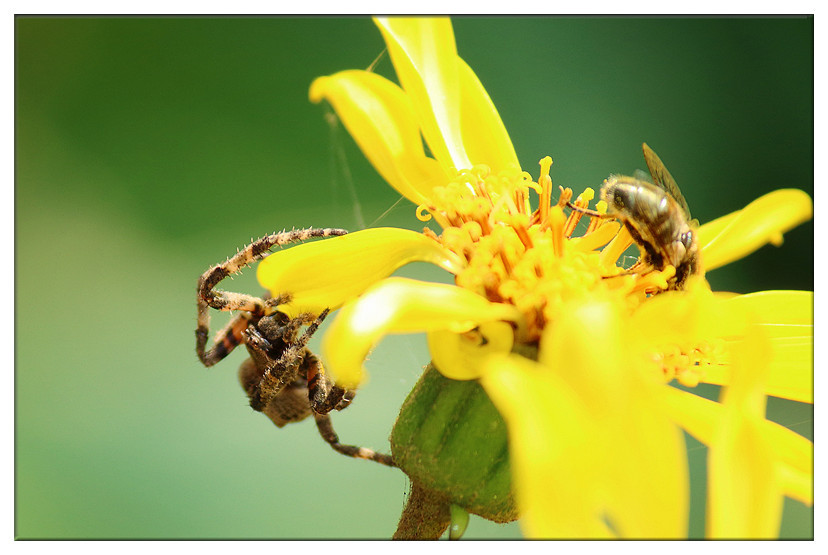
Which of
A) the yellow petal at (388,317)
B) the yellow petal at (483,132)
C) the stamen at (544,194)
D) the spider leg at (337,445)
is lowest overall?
the spider leg at (337,445)

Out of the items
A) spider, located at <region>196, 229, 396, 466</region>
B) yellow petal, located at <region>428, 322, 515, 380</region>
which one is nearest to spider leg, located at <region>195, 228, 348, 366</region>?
spider, located at <region>196, 229, 396, 466</region>

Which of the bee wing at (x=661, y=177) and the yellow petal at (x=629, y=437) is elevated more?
the bee wing at (x=661, y=177)

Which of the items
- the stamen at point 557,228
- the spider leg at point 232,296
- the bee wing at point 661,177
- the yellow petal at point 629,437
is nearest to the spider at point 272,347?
the spider leg at point 232,296

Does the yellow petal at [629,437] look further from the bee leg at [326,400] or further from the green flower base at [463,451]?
the bee leg at [326,400]

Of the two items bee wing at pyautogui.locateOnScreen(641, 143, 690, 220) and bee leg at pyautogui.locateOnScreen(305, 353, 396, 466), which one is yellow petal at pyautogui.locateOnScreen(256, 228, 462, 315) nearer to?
bee leg at pyautogui.locateOnScreen(305, 353, 396, 466)

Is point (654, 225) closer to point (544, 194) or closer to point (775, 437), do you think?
point (544, 194)

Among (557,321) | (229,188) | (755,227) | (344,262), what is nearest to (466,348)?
(557,321)

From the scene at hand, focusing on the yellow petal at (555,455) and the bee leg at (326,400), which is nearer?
the yellow petal at (555,455)
